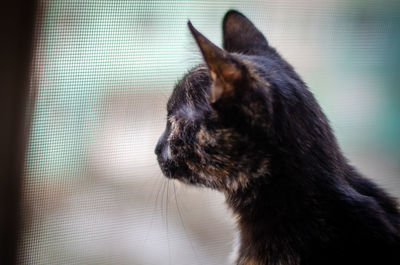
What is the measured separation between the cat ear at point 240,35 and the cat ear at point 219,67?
0.24 metres

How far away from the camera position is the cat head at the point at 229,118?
0.75 meters

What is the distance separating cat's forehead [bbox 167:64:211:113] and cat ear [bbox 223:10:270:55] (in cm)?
12

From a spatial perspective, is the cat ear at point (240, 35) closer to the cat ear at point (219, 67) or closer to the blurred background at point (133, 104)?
the blurred background at point (133, 104)

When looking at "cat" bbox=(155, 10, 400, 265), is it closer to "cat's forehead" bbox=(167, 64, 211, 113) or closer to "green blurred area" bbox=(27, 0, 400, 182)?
"cat's forehead" bbox=(167, 64, 211, 113)

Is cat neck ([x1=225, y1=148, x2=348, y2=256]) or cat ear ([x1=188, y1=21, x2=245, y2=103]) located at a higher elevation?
cat ear ([x1=188, y1=21, x2=245, y2=103])

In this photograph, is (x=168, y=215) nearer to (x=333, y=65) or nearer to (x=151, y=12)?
(x=151, y=12)

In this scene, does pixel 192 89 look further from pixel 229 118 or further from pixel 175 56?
pixel 175 56

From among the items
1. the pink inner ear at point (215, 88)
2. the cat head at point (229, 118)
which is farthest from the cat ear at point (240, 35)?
the pink inner ear at point (215, 88)

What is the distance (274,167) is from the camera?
32.8 inches

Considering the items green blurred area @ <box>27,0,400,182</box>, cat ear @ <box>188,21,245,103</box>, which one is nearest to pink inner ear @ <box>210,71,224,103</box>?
cat ear @ <box>188,21,245,103</box>

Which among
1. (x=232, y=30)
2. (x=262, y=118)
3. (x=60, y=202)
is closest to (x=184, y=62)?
(x=232, y=30)

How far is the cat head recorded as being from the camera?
75 cm

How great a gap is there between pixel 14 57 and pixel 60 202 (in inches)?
14.2

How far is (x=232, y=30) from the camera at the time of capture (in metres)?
0.99
